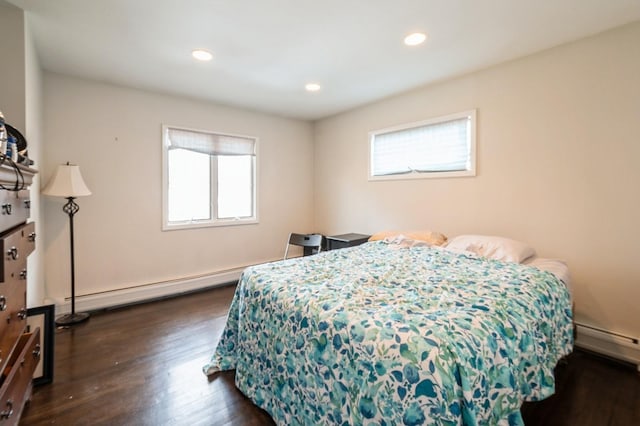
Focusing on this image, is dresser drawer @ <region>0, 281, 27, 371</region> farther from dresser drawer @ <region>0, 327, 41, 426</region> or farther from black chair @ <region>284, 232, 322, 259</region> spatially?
black chair @ <region>284, 232, 322, 259</region>

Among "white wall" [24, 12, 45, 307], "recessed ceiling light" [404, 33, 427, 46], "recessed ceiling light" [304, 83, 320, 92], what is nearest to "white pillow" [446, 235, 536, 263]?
"recessed ceiling light" [404, 33, 427, 46]

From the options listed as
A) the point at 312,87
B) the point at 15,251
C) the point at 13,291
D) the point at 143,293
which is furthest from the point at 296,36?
the point at 143,293

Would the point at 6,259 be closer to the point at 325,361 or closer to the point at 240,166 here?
the point at 325,361

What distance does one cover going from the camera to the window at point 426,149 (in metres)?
2.98

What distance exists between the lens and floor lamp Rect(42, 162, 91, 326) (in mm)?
2631

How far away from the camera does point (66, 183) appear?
2664mm

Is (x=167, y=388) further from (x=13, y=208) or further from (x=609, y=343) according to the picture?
(x=609, y=343)

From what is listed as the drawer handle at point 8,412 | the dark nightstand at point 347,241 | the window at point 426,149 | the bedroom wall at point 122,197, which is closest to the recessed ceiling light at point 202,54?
the bedroom wall at point 122,197

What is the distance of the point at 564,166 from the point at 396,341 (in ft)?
7.58

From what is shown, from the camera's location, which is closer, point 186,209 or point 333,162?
point 186,209

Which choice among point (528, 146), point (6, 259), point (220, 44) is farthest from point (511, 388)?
point (220, 44)

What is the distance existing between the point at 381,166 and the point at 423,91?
0.99 m

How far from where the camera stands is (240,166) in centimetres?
416

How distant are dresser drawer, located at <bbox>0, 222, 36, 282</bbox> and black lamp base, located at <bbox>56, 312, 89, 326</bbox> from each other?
174 centimetres
